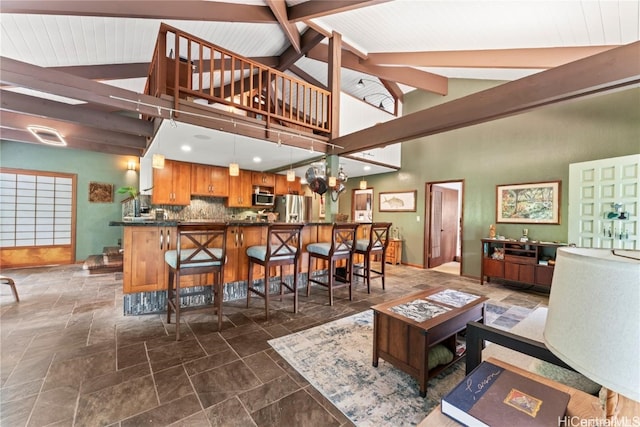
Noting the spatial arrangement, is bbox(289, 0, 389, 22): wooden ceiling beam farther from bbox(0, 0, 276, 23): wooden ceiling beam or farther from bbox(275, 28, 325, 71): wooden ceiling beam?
bbox(275, 28, 325, 71): wooden ceiling beam

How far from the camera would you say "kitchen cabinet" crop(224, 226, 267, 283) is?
317 cm

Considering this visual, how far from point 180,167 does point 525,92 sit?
5.71 m

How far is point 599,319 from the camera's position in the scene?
48cm

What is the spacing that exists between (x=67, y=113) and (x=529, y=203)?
288 inches

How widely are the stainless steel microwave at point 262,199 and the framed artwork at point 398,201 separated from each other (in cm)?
298

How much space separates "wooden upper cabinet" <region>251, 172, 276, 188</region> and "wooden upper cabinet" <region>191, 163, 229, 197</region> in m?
0.67

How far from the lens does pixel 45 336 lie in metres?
2.35

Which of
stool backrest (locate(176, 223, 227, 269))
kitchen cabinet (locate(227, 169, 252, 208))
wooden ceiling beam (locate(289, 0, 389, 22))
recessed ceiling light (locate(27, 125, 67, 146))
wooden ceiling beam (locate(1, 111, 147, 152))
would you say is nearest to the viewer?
stool backrest (locate(176, 223, 227, 269))

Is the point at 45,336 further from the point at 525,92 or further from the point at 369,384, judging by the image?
the point at 525,92

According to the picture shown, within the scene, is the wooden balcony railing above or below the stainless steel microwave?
above

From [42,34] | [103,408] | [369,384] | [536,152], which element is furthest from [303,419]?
[536,152]

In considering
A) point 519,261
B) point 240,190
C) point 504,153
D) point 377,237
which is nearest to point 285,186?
point 240,190

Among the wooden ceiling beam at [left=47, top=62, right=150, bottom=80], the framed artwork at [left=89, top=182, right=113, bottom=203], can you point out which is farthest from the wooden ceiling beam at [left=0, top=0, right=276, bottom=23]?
the framed artwork at [left=89, top=182, right=113, bottom=203]

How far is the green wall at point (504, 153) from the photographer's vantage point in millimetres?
3746
